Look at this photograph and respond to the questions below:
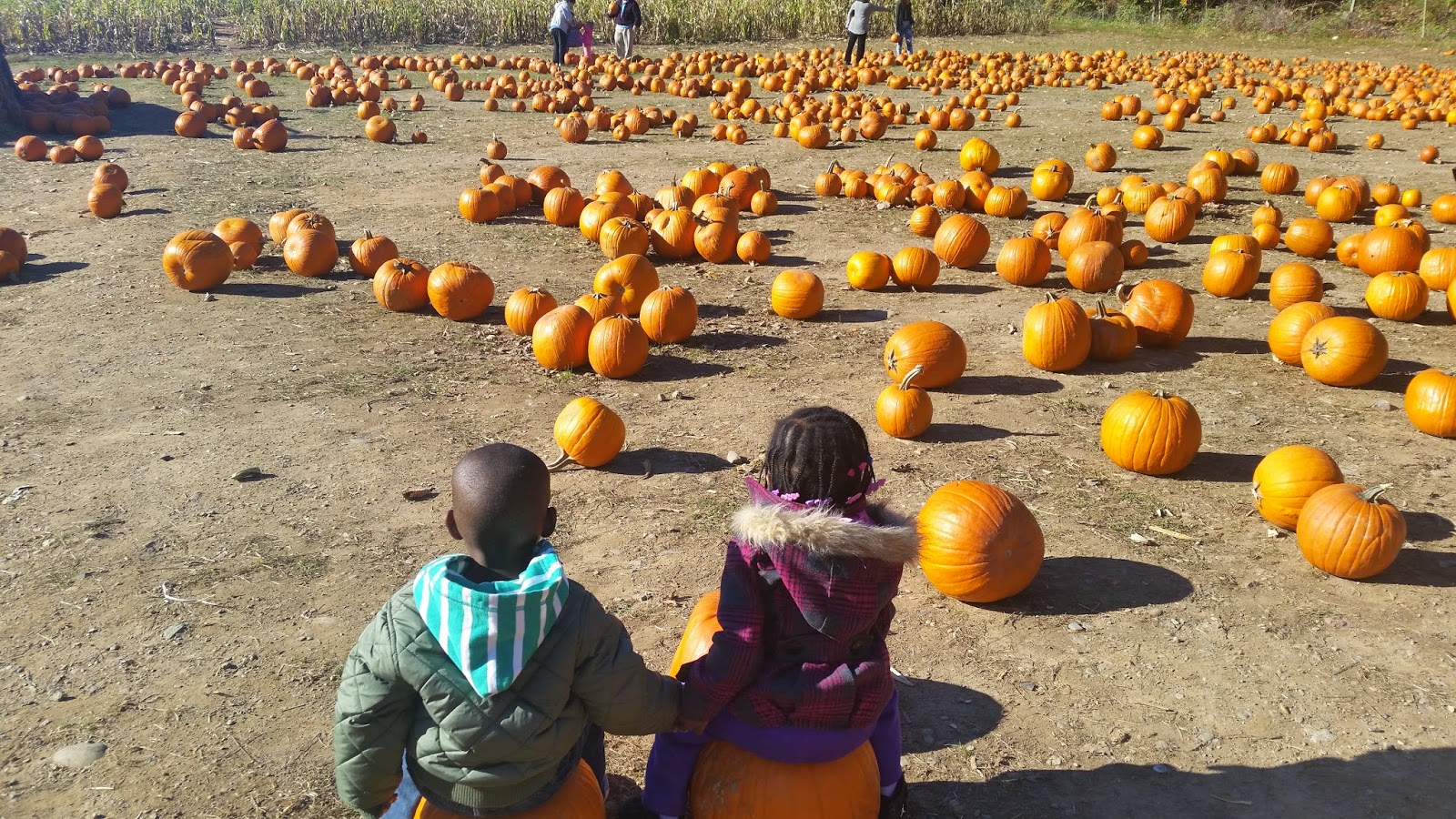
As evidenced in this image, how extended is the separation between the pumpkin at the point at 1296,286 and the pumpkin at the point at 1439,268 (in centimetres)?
90

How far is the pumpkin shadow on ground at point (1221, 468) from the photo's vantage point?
5770mm

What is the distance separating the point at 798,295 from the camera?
8172 mm

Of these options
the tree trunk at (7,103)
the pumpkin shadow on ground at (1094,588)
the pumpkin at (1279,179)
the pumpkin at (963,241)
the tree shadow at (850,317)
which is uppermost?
the tree trunk at (7,103)

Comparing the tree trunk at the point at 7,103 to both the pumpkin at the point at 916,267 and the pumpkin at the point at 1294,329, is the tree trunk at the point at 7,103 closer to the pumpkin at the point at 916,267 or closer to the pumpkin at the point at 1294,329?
the pumpkin at the point at 916,267

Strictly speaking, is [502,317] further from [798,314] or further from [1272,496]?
[1272,496]

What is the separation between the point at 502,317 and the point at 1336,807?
6.62 meters

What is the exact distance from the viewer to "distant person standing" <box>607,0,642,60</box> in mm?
25359

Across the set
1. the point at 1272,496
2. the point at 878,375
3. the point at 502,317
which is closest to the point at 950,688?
the point at 1272,496

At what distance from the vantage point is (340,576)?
4770 millimetres

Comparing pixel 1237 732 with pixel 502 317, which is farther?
pixel 502 317

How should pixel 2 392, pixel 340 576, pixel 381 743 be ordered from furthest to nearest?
pixel 2 392, pixel 340 576, pixel 381 743

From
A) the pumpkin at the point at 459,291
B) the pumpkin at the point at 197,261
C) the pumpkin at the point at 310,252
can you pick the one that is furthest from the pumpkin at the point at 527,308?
the pumpkin at the point at 197,261

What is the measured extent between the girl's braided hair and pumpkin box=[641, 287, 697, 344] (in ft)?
15.8

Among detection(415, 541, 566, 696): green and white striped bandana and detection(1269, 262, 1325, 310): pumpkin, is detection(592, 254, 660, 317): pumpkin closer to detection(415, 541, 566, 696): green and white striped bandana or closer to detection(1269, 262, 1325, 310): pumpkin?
detection(1269, 262, 1325, 310): pumpkin
